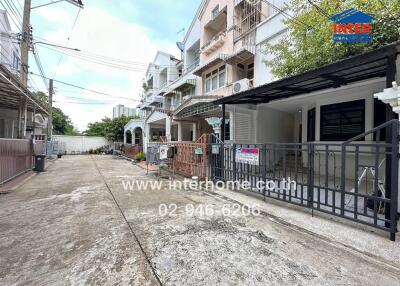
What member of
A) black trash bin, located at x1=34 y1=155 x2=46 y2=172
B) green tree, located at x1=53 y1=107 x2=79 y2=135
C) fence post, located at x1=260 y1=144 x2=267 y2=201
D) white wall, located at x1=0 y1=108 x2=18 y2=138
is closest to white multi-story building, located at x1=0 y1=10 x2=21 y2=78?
white wall, located at x1=0 y1=108 x2=18 y2=138

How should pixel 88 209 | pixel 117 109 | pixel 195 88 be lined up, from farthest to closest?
pixel 117 109 < pixel 195 88 < pixel 88 209

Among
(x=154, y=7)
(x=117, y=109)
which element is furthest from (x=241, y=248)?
(x=117, y=109)

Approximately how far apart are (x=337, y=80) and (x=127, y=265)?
622 centimetres

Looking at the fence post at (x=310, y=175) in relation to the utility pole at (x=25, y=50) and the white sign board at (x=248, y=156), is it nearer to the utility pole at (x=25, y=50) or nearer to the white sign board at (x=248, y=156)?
the white sign board at (x=248, y=156)

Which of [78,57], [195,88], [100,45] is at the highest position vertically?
[100,45]

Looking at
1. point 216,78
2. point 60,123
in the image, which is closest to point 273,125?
point 216,78

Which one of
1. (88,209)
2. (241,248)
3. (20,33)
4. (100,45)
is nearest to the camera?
(241,248)

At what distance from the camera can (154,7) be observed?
10781 millimetres

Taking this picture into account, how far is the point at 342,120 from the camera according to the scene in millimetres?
7234

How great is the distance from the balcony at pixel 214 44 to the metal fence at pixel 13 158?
1167 centimetres

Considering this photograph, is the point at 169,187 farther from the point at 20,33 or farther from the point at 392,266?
the point at 20,33

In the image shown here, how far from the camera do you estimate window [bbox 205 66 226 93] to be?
42.2 feet

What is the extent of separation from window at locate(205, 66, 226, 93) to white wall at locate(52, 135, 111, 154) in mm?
19589

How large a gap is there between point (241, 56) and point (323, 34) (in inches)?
210
